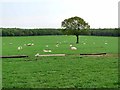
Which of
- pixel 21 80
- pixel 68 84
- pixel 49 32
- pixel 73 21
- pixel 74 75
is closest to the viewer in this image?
pixel 68 84

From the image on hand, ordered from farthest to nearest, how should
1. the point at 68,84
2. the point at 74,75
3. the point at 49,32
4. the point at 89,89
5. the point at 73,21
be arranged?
the point at 49,32
the point at 73,21
the point at 74,75
the point at 68,84
the point at 89,89

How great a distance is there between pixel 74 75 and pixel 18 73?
103 inches

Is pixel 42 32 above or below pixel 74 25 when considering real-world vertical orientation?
below

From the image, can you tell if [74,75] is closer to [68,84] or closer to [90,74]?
[90,74]

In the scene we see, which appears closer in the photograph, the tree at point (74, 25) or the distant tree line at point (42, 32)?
the tree at point (74, 25)

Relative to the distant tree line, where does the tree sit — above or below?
above

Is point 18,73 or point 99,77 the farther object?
point 18,73

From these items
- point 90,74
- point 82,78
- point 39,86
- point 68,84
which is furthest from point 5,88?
point 90,74

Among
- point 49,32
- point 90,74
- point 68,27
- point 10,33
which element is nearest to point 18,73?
point 90,74

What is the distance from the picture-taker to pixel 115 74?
14258mm

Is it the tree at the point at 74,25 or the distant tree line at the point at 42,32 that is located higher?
the tree at the point at 74,25

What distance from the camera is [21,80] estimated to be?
1277 cm

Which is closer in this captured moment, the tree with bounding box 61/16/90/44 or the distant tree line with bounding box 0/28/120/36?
the tree with bounding box 61/16/90/44

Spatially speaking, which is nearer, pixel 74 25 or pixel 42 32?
pixel 74 25
